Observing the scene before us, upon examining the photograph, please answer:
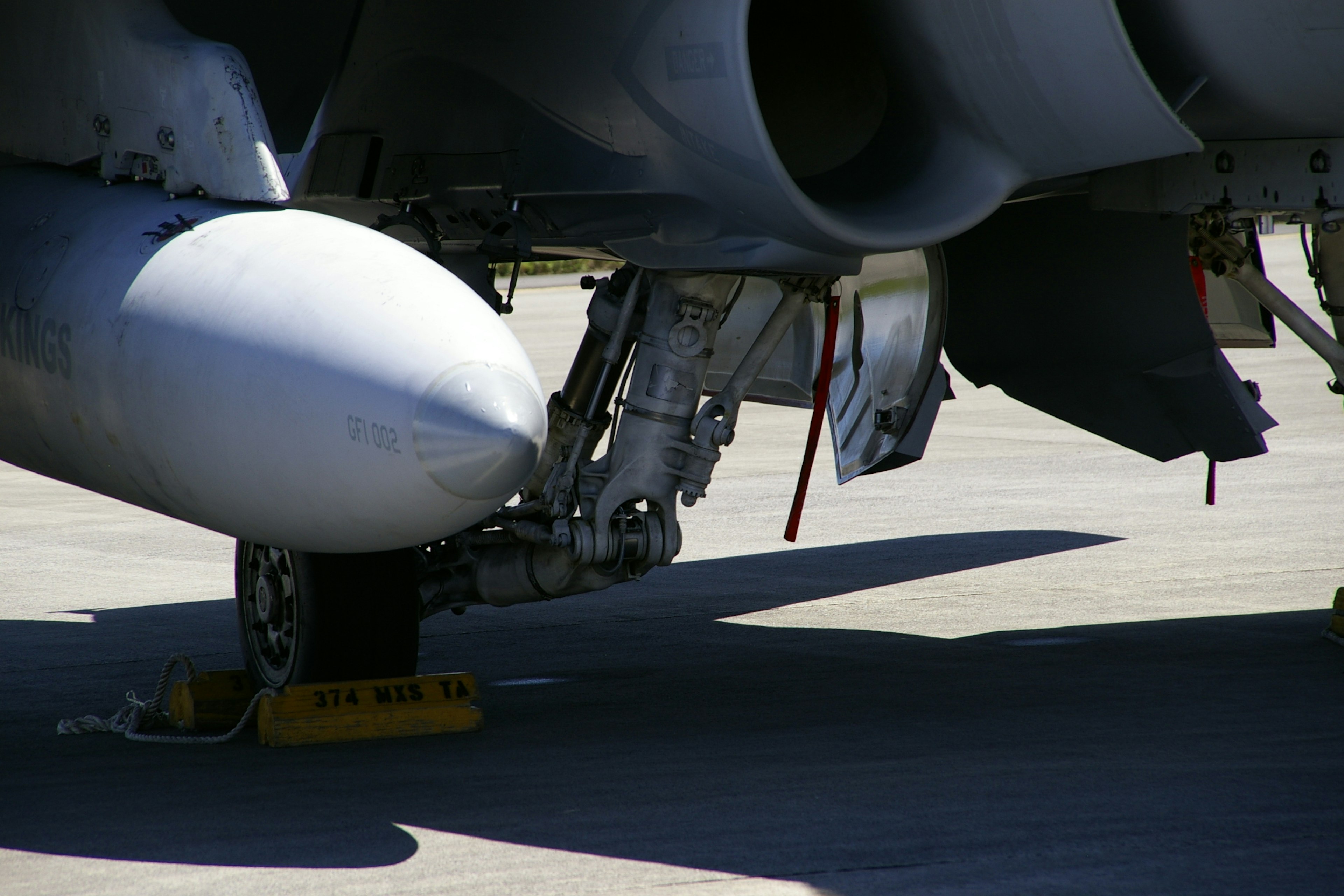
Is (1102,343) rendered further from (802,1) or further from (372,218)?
(372,218)

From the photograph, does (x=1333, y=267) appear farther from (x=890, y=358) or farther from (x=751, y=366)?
(x=751, y=366)

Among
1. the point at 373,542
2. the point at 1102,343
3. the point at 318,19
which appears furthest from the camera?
the point at 1102,343

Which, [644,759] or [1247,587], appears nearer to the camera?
[644,759]

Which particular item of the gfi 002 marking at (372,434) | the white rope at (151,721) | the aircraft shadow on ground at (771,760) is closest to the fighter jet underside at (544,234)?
the gfi 002 marking at (372,434)

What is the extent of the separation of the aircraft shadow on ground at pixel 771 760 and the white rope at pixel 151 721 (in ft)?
0.22

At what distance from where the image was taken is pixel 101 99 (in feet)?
15.9

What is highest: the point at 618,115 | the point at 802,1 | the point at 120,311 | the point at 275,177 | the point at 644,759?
the point at 802,1

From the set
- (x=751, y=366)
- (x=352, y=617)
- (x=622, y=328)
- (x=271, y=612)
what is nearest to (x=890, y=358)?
(x=751, y=366)

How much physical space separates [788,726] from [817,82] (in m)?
2.05

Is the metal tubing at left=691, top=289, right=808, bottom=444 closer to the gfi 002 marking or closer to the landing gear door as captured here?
the landing gear door

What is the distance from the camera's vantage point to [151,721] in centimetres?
584

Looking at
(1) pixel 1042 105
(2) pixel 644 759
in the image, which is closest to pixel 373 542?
(2) pixel 644 759

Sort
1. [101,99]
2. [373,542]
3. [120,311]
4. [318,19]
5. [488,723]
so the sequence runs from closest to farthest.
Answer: [373,542]
[120,311]
[101,99]
[488,723]
[318,19]

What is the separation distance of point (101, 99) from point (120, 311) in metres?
0.88
